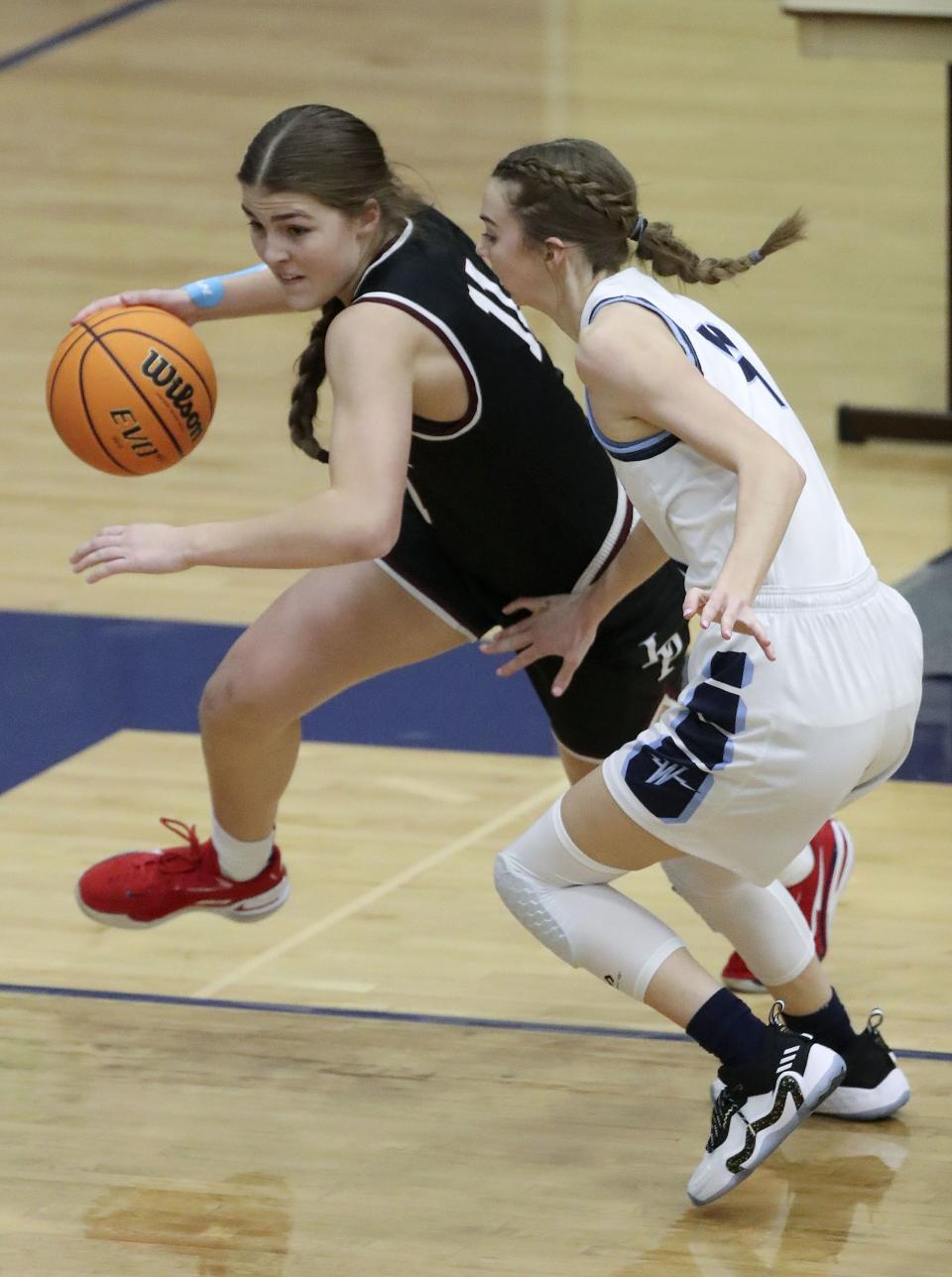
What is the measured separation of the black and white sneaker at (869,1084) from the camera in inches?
116

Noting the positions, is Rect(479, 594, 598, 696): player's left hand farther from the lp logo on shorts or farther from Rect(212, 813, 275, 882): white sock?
Rect(212, 813, 275, 882): white sock

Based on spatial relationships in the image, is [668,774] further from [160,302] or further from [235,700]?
[160,302]

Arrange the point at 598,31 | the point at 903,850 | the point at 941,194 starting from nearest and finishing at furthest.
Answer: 1. the point at 903,850
2. the point at 941,194
3. the point at 598,31

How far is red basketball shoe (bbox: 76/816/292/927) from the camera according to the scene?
3.35 m

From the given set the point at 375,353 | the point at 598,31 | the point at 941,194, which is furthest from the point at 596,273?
the point at 598,31

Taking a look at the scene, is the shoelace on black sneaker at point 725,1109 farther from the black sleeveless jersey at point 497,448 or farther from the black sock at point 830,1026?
the black sleeveless jersey at point 497,448

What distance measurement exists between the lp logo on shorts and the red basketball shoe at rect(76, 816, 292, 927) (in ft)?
2.14

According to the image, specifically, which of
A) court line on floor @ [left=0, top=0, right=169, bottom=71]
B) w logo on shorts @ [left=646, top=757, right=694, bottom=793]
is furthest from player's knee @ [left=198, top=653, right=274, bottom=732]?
court line on floor @ [left=0, top=0, right=169, bottom=71]

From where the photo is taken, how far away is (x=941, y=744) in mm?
4477

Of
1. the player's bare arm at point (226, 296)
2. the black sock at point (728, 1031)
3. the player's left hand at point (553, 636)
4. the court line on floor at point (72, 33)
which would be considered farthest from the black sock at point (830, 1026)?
the court line on floor at point (72, 33)

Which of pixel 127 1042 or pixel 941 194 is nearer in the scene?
pixel 127 1042

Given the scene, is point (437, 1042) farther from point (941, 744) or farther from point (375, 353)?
point (941, 744)

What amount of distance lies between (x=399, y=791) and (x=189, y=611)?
1.10 m

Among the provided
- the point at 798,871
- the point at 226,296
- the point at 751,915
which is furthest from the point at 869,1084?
the point at 226,296
